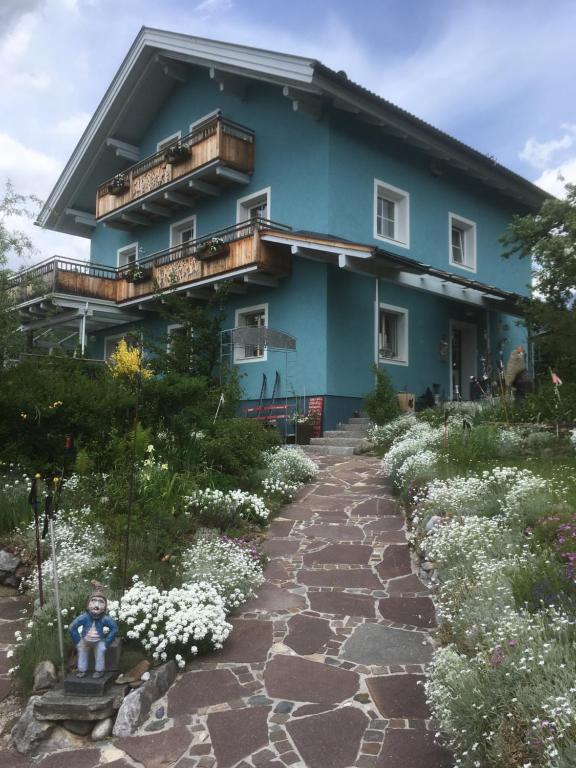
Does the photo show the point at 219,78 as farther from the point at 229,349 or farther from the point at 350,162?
the point at 229,349

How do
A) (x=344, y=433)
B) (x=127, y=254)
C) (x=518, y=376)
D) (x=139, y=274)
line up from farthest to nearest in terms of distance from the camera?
(x=127, y=254), (x=139, y=274), (x=344, y=433), (x=518, y=376)

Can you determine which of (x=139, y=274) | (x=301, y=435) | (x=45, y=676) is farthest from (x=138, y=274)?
(x=45, y=676)

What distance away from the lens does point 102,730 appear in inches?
134

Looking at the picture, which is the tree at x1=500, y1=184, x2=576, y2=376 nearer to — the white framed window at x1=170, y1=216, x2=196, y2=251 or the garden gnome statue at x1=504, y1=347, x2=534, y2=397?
the garden gnome statue at x1=504, y1=347, x2=534, y2=397

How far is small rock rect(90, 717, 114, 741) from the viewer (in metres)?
3.38

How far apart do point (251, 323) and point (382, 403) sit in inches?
187

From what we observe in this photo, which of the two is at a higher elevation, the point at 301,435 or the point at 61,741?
the point at 301,435

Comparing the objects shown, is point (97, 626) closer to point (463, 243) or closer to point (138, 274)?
point (138, 274)

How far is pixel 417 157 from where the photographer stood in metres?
16.4

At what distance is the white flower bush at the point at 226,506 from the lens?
6.19 metres

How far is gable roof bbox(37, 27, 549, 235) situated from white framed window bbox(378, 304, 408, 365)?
4.49 metres

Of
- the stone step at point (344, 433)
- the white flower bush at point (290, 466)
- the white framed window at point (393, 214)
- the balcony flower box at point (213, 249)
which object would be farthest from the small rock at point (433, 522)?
the white framed window at point (393, 214)

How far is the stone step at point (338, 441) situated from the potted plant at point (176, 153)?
8.81 meters

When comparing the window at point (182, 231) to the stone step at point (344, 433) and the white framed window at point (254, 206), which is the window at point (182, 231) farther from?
the stone step at point (344, 433)
